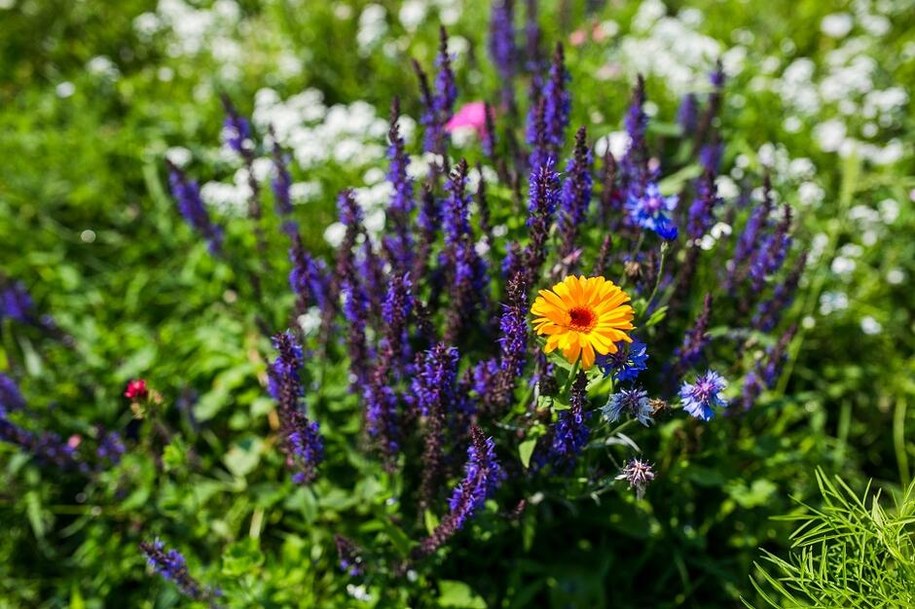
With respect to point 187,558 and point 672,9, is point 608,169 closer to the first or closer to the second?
point 187,558

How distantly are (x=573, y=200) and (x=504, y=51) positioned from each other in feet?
6.82

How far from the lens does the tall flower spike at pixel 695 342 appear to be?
7.16 feet

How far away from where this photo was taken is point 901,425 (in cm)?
313

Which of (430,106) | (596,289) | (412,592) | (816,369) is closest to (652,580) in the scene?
(412,592)

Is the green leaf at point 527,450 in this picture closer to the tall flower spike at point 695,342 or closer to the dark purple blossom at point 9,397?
the tall flower spike at point 695,342

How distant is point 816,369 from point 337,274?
239cm

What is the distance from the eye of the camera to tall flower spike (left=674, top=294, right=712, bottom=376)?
218cm

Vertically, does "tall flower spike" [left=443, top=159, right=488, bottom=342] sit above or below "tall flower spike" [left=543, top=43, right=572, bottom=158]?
below

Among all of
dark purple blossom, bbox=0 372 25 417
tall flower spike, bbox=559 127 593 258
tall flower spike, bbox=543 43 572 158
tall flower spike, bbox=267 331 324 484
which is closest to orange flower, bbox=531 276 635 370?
tall flower spike, bbox=559 127 593 258

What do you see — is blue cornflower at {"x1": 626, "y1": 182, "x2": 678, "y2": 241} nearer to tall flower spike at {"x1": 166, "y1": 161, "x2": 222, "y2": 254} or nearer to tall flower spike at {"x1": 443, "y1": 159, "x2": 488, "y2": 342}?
tall flower spike at {"x1": 443, "y1": 159, "x2": 488, "y2": 342}

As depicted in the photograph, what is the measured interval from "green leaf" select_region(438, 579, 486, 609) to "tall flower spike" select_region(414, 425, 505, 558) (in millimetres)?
313

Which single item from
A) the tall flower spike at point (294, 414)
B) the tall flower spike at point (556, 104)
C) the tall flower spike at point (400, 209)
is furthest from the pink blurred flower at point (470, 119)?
the tall flower spike at point (294, 414)

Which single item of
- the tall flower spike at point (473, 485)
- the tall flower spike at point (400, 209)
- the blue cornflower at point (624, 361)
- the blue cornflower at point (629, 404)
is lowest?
the tall flower spike at point (473, 485)

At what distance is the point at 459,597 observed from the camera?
2311 millimetres
